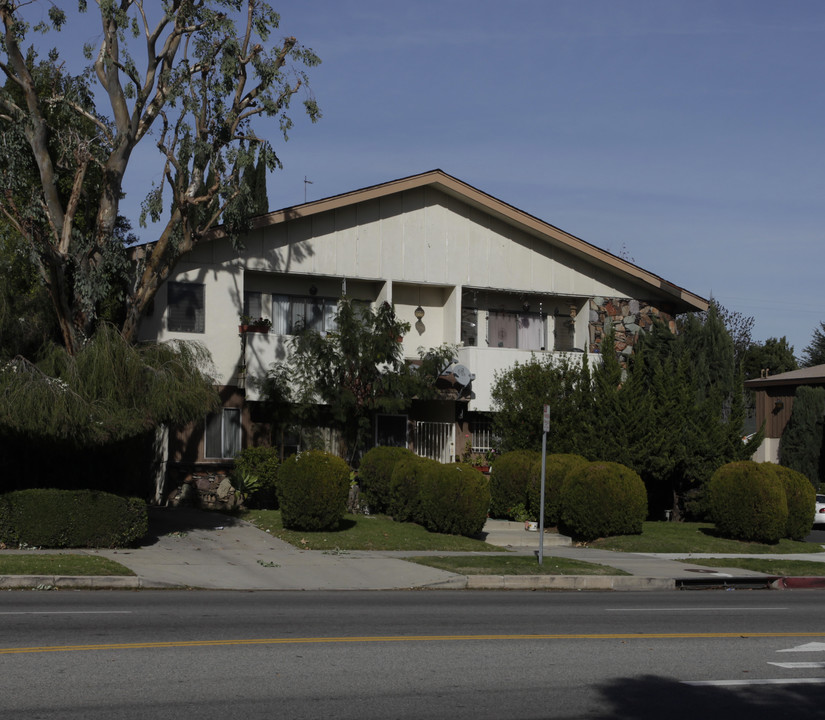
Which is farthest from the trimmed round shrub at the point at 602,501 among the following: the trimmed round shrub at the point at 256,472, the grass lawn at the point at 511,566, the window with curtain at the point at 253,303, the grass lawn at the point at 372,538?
the window with curtain at the point at 253,303

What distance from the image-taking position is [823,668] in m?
9.68

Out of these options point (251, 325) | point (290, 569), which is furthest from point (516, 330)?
point (290, 569)

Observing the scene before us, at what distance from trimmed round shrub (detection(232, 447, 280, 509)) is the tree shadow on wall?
52.8 ft

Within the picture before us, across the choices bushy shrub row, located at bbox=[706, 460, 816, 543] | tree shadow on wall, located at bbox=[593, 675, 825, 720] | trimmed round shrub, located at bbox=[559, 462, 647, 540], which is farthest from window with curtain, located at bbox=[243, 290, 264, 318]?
tree shadow on wall, located at bbox=[593, 675, 825, 720]

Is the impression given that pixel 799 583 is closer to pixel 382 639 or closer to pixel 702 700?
pixel 382 639

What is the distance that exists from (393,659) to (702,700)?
109 inches

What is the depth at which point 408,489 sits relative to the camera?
74.2 ft

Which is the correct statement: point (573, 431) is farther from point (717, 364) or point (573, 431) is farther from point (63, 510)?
point (63, 510)

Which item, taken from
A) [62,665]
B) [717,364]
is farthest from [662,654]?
[717,364]

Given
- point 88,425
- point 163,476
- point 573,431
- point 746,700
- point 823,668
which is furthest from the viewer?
point 573,431

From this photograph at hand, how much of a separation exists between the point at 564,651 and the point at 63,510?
1043 centimetres

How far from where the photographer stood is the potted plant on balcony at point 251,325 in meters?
25.2

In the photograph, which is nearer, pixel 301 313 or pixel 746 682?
pixel 746 682

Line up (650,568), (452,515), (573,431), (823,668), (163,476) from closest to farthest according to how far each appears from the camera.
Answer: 1. (823,668)
2. (650,568)
3. (452,515)
4. (163,476)
5. (573,431)
